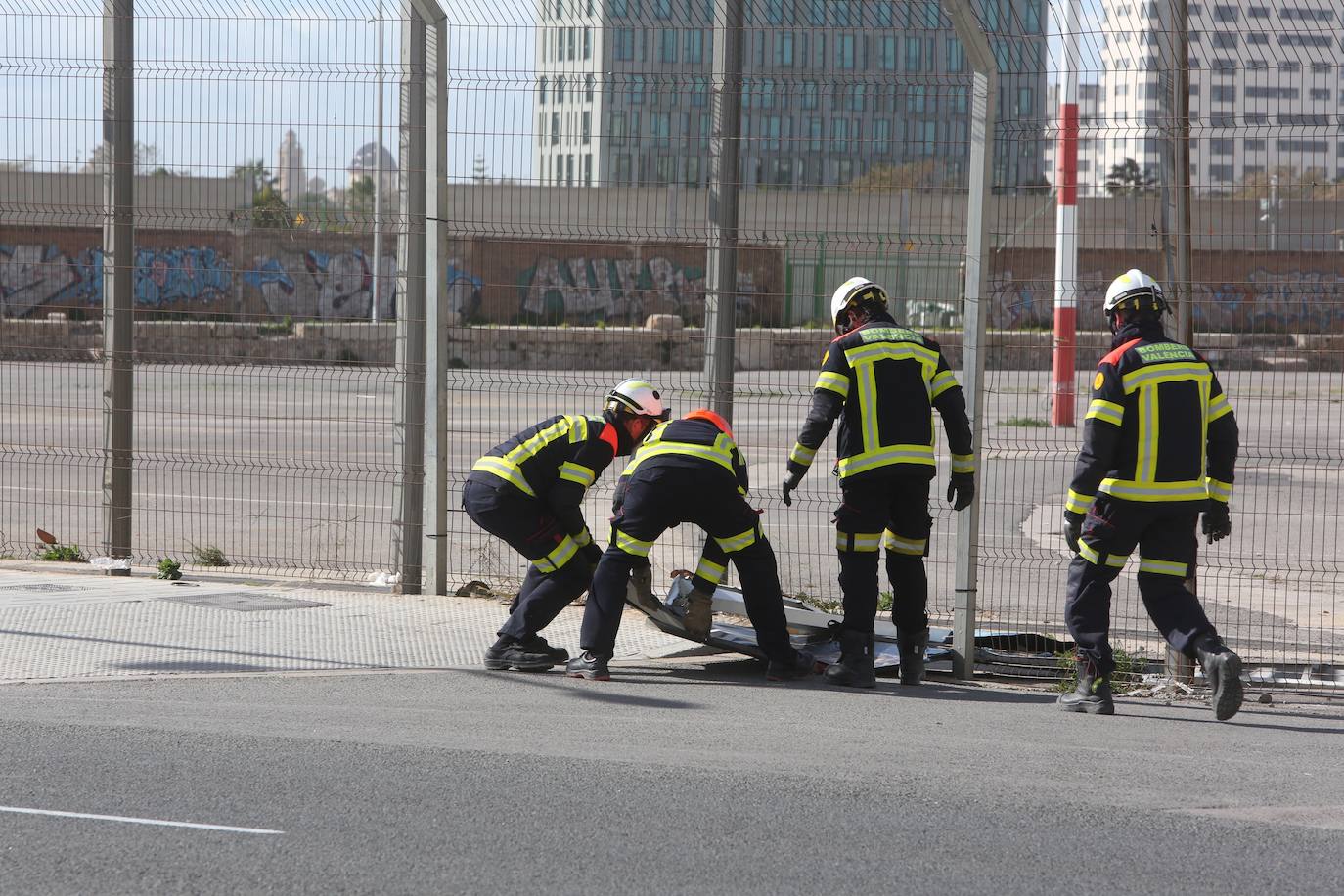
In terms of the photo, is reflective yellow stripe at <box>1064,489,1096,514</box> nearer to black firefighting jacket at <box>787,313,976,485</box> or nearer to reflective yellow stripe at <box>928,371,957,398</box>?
black firefighting jacket at <box>787,313,976,485</box>

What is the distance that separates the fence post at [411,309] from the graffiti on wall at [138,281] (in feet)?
4.01

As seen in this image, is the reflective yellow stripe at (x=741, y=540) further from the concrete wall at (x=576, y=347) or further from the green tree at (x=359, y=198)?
the green tree at (x=359, y=198)

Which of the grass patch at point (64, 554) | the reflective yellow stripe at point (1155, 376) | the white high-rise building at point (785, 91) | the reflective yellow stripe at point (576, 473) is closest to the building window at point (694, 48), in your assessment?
the white high-rise building at point (785, 91)

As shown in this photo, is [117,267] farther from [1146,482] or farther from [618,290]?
[1146,482]

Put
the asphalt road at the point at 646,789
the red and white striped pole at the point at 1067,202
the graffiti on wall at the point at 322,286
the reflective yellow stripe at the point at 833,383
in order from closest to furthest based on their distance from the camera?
the asphalt road at the point at 646,789
the reflective yellow stripe at the point at 833,383
the red and white striped pole at the point at 1067,202
the graffiti on wall at the point at 322,286

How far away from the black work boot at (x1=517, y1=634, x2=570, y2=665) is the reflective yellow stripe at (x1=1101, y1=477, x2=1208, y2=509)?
108 inches

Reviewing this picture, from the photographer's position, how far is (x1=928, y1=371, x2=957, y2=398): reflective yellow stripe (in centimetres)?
686

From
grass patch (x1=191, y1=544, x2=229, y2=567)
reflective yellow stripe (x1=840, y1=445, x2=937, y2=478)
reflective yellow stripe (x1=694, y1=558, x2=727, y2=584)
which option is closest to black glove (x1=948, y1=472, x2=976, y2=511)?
reflective yellow stripe (x1=840, y1=445, x2=937, y2=478)

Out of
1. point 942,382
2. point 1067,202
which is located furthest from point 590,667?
point 1067,202

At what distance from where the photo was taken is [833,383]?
267 inches

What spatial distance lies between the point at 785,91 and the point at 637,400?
2258 millimetres

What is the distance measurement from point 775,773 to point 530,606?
2111mm

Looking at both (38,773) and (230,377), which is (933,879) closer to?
(38,773)

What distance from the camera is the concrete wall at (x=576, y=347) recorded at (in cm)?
782
